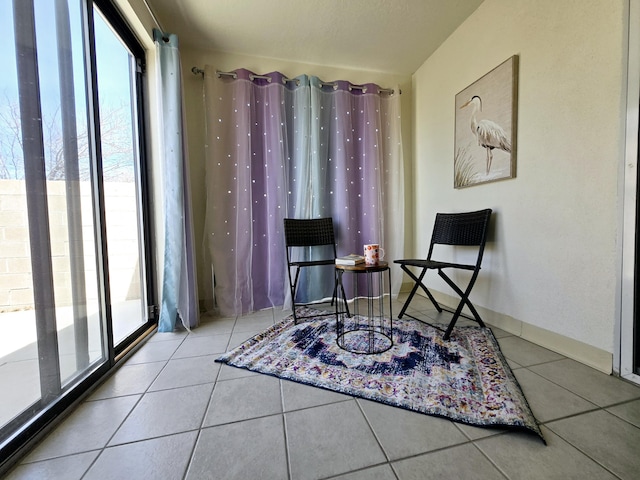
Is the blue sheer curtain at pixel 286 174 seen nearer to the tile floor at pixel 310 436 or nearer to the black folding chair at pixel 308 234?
the black folding chair at pixel 308 234

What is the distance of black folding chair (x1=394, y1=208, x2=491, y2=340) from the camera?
1.60 meters

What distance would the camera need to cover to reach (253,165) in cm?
221

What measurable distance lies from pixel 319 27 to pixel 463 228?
6.01 feet

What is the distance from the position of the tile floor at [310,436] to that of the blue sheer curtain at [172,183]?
0.62 meters

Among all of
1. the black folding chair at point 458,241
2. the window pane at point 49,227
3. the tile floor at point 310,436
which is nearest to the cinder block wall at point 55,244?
the window pane at point 49,227

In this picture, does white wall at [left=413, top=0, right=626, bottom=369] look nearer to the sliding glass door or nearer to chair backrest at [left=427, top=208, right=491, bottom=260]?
chair backrest at [left=427, top=208, right=491, bottom=260]

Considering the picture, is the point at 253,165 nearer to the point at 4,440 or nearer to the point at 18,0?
the point at 18,0

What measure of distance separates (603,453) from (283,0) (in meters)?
2.64

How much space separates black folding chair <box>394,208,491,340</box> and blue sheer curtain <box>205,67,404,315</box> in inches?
21.4

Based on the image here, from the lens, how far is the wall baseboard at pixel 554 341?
4.00ft

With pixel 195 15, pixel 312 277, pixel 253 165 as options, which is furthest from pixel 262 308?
pixel 195 15

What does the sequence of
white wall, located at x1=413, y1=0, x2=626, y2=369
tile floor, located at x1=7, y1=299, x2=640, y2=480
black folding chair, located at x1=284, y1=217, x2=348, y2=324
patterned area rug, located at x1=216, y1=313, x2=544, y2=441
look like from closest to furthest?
1. tile floor, located at x1=7, y1=299, x2=640, y2=480
2. patterned area rug, located at x1=216, y1=313, x2=544, y2=441
3. white wall, located at x1=413, y1=0, x2=626, y2=369
4. black folding chair, located at x1=284, y1=217, x2=348, y2=324

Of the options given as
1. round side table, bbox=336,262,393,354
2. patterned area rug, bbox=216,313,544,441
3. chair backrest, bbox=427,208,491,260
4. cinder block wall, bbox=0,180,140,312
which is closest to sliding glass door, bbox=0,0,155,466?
cinder block wall, bbox=0,180,140,312

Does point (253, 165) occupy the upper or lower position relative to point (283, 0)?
lower
